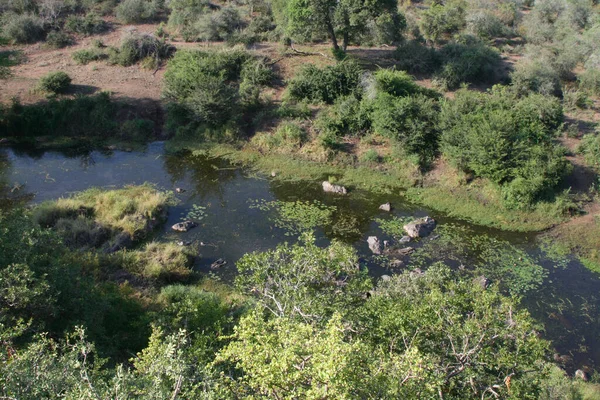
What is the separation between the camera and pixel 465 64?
3462 cm

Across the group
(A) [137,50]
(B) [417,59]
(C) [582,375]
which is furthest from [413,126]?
(A) [137,50]

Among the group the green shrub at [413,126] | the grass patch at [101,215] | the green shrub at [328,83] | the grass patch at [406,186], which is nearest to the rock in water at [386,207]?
the grass patch at [406,186]

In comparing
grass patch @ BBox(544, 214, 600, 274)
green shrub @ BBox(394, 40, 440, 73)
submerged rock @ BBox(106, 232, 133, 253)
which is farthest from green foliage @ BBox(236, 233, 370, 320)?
green shrub @ BBox(394, 40, 440, 73)

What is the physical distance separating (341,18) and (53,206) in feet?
74.0

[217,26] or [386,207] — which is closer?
[386,207]

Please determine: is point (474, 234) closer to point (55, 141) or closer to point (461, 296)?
point (461, 296)

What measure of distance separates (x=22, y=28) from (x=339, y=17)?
28.5 metres

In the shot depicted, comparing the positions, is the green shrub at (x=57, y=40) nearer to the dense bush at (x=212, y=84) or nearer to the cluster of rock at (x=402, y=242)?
the dense bush at (x=212, y=84)

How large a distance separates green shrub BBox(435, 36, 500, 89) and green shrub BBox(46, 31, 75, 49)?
31.9 m

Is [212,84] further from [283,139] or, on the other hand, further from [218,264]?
[218,264]

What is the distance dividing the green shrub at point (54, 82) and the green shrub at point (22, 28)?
32.9 ft

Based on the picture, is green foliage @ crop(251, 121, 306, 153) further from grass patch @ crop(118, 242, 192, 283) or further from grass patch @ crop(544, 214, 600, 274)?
grass patch @ crop(544, 214, 600, 274)

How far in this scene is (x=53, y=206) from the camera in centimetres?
2298

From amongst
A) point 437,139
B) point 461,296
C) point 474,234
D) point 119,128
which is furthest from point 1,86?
point 461,296
